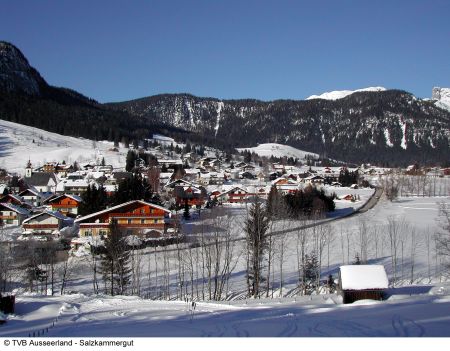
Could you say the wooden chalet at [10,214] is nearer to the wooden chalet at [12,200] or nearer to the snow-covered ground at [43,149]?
the wooden chalet at [12,200]

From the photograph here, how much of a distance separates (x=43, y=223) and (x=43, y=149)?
92.9m

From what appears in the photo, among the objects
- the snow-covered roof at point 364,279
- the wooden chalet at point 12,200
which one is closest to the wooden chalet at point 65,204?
the wooden chalet at point 12,200

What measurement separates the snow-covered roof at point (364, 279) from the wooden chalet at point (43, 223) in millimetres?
30456

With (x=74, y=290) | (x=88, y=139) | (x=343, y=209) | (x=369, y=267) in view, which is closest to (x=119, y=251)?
(x=74, y=290)

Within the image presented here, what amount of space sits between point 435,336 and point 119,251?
1941 cm

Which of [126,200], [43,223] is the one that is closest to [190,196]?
[126,200]

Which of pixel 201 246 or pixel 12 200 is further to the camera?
pixel 12 200

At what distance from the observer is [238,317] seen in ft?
54.4

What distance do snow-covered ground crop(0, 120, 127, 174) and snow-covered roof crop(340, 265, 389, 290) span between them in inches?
3821

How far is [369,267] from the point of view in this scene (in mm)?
20812

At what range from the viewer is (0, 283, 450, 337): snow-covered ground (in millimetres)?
13148

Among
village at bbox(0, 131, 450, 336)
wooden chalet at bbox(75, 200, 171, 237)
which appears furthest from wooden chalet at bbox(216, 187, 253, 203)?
wooden chalet at bbox(75, 200, 171, 237)

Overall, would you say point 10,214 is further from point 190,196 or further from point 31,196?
point 190,196

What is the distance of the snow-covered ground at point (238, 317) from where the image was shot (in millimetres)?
13148
